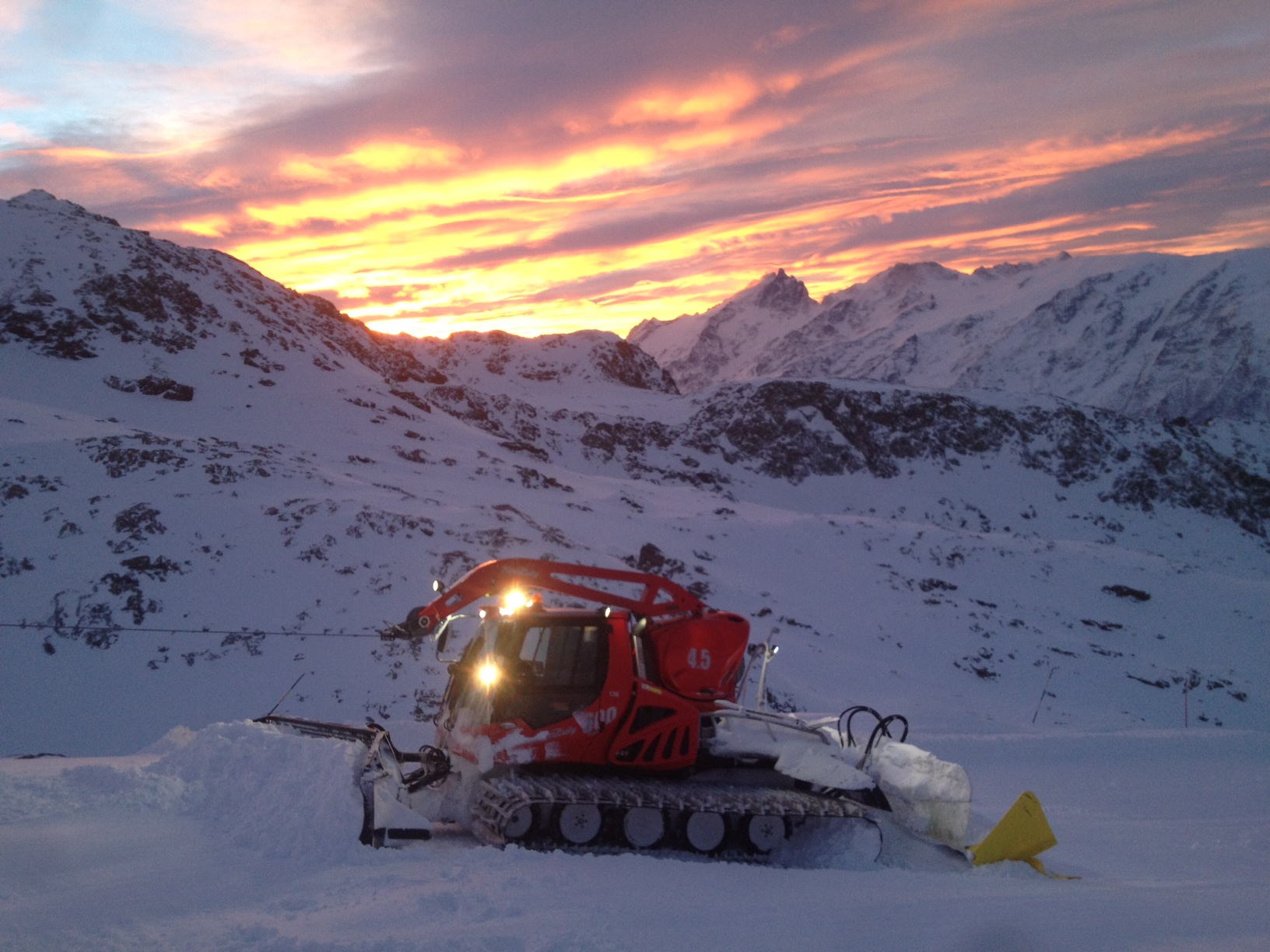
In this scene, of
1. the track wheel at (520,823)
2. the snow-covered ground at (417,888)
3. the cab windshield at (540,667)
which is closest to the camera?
the snow-covered ground at (417,888)

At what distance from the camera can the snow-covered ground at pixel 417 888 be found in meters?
5.32

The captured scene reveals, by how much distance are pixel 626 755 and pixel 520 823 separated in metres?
1.17

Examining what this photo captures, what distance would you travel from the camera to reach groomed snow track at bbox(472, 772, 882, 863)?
7.41 meters

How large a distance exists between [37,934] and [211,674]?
1158 cm

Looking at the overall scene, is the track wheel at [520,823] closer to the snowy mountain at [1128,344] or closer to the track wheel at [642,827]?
the track wheel at [642,827]

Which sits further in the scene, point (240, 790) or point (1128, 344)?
point (1128, 344)

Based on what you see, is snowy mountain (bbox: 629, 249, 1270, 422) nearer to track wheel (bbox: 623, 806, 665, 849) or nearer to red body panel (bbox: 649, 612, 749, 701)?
red body panel (bbox: 649, 612, 749, 701)

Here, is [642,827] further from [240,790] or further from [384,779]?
[240,790]

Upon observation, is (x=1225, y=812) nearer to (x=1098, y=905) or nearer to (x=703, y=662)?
(x=1098, y=905)

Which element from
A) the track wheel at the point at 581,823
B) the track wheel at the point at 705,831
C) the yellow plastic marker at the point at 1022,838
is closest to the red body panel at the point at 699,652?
the track wheel at the point at 705,831

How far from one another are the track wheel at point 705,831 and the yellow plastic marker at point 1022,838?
7.66 feet

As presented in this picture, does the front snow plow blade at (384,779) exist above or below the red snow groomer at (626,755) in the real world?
below

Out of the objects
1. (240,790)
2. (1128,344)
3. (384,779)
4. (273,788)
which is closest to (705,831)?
(384,779)

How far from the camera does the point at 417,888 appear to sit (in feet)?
19.9
